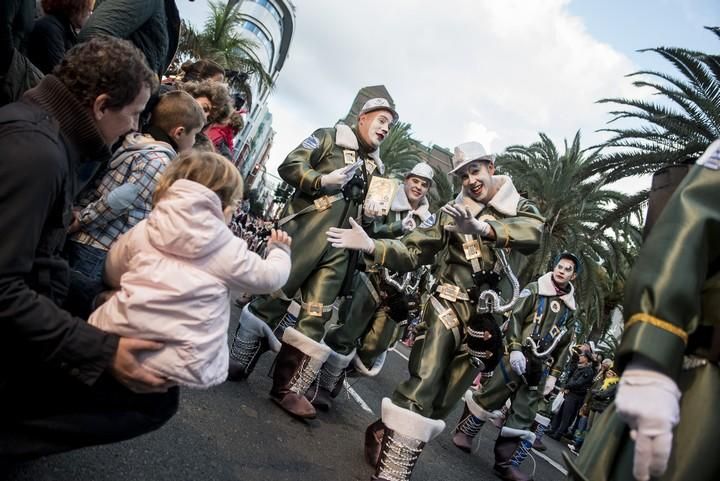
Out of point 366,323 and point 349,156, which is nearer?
point 349,156

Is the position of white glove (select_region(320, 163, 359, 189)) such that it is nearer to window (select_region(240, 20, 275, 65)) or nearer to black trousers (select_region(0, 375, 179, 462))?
black trousers (select_region(0, 375, 179, 462))

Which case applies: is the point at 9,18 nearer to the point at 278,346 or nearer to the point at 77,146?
the point at 77,146

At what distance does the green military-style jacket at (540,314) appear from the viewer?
5602 mm

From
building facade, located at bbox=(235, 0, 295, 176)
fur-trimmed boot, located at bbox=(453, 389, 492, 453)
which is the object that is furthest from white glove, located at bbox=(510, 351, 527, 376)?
building facade, located at bbox=(235, 0, 295, 176)

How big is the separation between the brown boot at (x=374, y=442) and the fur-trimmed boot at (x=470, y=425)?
216 cm

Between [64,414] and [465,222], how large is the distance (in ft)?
8.00

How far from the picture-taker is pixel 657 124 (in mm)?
10875

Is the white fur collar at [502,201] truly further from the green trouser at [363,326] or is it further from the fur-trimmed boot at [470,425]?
the fur-trimmed boot at [470,425]

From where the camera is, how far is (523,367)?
17.0ft

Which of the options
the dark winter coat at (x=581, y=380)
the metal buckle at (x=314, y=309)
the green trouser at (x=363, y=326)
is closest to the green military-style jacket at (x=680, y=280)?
the metal buckle at (x=314, y=309)

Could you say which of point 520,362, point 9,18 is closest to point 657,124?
point 520,362

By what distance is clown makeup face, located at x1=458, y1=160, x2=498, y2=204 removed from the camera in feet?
12.7

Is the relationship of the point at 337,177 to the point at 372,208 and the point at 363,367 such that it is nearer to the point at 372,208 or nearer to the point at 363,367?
the point at 372,208

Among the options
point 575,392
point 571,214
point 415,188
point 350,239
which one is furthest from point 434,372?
point 571,214
